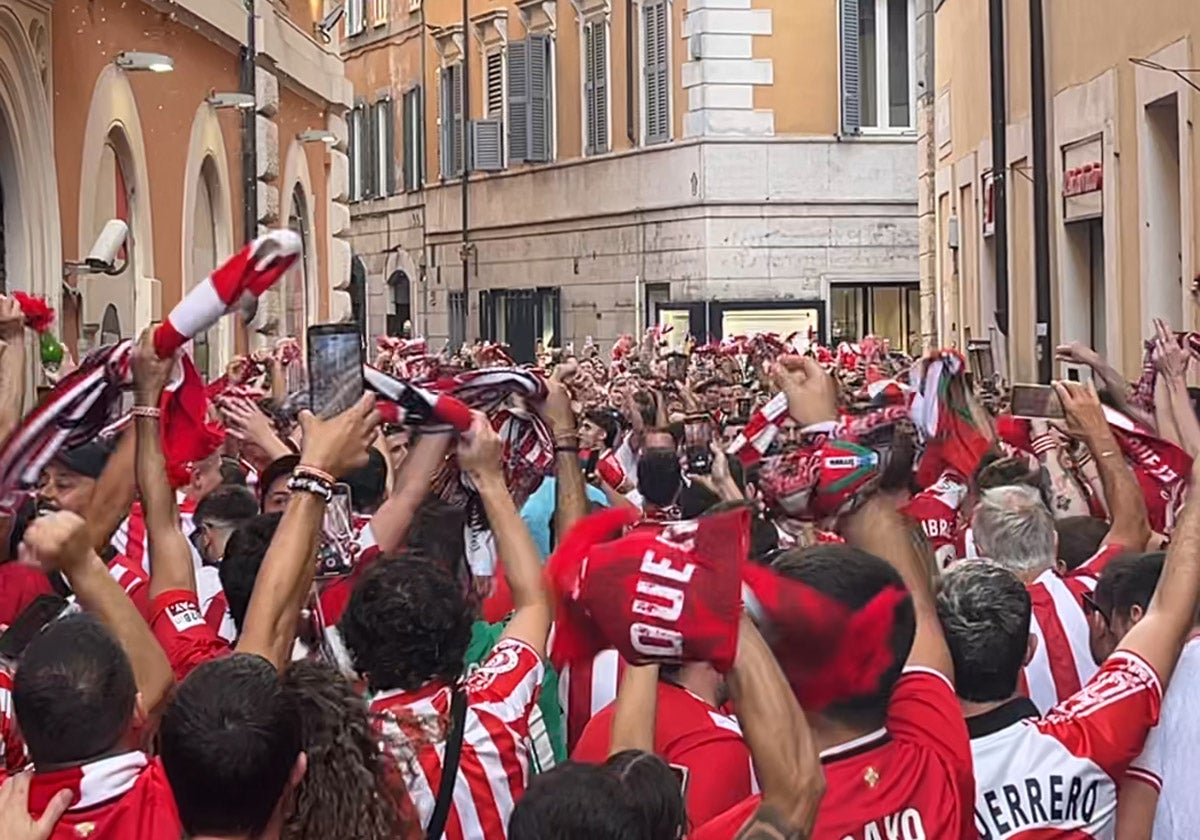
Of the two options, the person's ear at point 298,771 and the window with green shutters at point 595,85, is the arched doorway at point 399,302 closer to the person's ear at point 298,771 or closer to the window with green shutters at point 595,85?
the window with green shutters at point 595,85

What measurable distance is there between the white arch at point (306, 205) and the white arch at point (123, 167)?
19.5 feet

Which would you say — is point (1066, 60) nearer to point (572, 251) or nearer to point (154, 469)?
point (154, 469)

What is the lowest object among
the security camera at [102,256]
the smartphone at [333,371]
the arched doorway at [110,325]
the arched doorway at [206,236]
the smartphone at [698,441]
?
the smartphone at [698,441]

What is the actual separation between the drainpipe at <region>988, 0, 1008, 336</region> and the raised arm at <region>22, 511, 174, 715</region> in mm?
15991

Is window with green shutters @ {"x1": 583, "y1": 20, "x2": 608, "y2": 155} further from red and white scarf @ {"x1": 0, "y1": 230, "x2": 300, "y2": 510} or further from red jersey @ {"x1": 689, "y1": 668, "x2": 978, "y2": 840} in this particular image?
red jersey @ {"x1": 689, "y1": 668, "x2": 978, "y2": 840}

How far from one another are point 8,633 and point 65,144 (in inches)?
381

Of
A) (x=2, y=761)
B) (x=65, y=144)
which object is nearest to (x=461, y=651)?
(x=2, y=761)

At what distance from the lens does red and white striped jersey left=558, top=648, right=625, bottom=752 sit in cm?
545

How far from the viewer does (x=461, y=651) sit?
450 centimetres

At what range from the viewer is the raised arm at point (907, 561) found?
4.56m

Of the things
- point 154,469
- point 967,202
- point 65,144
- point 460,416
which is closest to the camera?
point 154,469

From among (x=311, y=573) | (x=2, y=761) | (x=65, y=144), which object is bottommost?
(x=2, y=761)

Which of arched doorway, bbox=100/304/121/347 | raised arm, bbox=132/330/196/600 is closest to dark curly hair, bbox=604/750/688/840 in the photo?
raised arm, bbox=132/330/196/600

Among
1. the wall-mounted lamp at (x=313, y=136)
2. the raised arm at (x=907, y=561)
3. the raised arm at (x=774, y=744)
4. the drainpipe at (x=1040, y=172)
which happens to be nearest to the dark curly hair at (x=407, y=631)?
the raised arm at (x=907, y=561)
